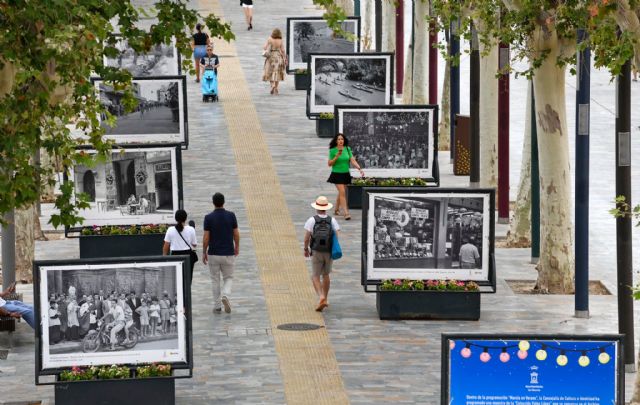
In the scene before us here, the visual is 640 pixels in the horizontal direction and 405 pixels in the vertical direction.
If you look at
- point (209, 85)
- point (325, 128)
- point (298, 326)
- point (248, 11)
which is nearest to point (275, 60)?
point (209, 85)

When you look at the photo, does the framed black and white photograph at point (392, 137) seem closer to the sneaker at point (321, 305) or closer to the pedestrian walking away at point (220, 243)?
the sneaker at point (321, 305)

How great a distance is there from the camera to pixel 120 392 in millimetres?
17375

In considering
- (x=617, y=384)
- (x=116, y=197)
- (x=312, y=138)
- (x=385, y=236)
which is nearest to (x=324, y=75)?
(x=312, y=138)

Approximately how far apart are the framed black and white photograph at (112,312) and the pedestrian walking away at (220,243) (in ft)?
12.5

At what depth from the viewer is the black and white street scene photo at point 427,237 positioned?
850 inches

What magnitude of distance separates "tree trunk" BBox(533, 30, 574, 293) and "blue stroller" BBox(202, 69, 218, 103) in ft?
59.0

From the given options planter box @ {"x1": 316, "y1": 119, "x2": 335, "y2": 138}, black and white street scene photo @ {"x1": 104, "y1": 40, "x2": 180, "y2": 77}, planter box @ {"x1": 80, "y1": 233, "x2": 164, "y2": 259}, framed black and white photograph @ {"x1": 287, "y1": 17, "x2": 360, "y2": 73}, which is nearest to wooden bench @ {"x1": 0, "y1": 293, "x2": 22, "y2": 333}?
planter box @ {"x1": 80, "y1": 233, "x2": 164, "y2": 259}

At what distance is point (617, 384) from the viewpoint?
1363 cm

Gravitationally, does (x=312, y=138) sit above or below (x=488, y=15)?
below

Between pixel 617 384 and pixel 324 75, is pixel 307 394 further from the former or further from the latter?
pixel 324 75

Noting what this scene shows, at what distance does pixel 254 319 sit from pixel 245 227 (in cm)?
621

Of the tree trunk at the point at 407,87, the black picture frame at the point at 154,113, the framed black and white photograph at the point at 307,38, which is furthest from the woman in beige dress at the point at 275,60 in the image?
the black picture frame at the point at 154,113

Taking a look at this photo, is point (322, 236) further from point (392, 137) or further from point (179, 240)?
point (392, 137)

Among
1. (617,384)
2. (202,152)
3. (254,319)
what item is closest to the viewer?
(617,384)
